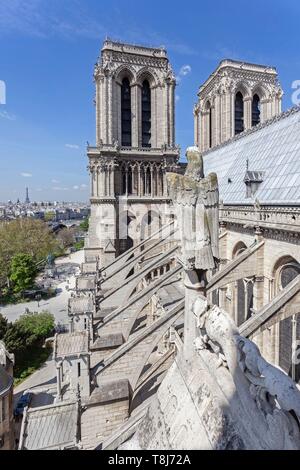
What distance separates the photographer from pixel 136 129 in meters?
29.0

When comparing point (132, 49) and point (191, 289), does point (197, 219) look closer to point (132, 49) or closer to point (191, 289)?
point (191, 289)

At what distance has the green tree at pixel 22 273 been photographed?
125ft

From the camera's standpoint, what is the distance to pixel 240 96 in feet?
108

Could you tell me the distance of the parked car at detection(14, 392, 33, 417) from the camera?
1576 centimetres

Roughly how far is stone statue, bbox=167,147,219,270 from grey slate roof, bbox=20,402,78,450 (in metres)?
6.96

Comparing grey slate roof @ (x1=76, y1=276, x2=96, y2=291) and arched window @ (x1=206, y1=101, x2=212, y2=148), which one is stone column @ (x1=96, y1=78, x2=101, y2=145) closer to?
grey slate roof @ (x1=76, y1=276, x2=96, y2=291)

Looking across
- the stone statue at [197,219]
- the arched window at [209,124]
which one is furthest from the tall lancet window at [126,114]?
the stone statue at [197,219]

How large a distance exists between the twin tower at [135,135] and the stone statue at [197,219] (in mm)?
23415

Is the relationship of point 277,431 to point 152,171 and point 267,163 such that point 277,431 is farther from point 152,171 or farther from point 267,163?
point 152,171

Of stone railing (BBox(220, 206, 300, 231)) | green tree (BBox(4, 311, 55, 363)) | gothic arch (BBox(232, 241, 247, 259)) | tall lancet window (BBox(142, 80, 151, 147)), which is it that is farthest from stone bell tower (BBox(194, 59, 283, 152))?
green tree (BBox(4, 311, 55, 363))

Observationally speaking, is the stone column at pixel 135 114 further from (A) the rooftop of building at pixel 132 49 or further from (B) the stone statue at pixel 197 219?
(B) the stone statue at pixel 197 219

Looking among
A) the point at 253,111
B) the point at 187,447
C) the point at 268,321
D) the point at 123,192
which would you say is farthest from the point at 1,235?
the point at 187,447
